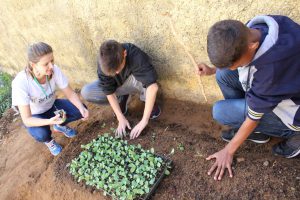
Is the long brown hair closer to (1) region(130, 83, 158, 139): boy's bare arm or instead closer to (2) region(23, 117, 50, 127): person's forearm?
(2) region(23, 117, 50, 127): person's forearm

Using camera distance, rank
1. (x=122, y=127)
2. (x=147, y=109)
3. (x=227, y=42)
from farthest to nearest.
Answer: (x=122, y=127)
(x=147, y=109)
(x=227, y=42)

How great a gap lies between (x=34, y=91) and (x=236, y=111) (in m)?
2.03

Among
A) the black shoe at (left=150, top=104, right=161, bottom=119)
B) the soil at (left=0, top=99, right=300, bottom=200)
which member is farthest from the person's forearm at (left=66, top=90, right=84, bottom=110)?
the black shoe at (left=150, top=104, right=161, bottom=119)

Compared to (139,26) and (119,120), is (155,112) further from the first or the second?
(139,26)

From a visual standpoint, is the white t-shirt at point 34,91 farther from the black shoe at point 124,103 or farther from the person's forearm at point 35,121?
the black shoe at point 124,103

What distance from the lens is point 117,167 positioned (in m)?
2.94


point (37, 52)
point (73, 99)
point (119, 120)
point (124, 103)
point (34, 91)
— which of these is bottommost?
point (124, 103)

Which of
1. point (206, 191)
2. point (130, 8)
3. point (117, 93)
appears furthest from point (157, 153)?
point (130, 8)

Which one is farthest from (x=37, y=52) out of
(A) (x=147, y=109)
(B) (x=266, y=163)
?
(B) (x=266, y=163)

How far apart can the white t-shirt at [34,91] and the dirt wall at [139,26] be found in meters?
0.72

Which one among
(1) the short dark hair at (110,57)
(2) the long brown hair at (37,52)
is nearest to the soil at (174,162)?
(1) the short dark hair at (110,57)

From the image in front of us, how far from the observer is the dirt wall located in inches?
106

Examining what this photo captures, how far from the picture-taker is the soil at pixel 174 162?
250 cm

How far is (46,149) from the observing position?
3.79 m
